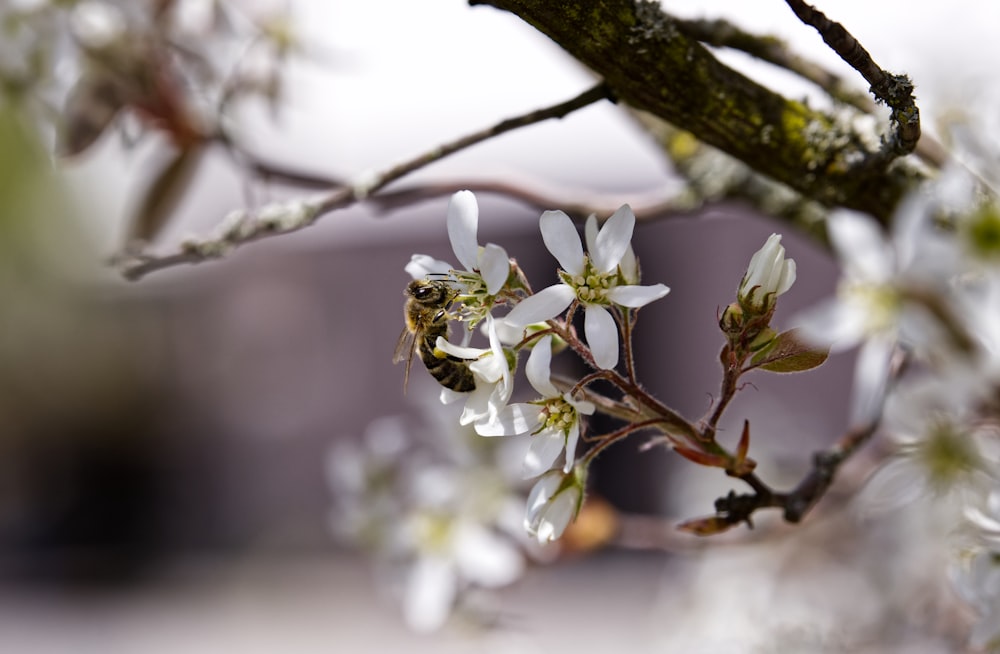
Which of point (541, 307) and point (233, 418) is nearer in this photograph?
point (541, 307)

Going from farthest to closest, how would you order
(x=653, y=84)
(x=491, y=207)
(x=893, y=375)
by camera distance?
(x=491, y=207), (x=893, y=375), (x=653, y=84)

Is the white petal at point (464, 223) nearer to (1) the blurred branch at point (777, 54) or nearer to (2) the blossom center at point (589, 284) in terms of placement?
(2) the blossom center at point (589, 284)

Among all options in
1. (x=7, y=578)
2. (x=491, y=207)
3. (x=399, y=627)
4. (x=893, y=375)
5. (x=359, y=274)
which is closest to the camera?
(x=893, y=375)

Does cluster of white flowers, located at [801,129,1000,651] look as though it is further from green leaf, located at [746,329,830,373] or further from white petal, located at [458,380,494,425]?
white petal, located at [458,380,494,425]

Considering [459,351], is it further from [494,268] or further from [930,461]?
[930,461]

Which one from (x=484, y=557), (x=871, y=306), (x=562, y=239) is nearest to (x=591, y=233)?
(x=562, y=239)

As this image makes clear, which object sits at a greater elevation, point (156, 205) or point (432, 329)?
point (432, 329)

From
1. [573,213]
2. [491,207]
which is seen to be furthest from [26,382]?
[573,213]

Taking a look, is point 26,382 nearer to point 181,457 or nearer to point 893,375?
point 181,457
